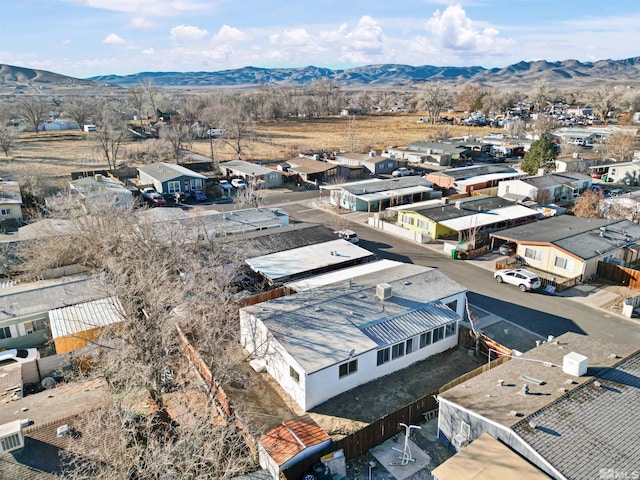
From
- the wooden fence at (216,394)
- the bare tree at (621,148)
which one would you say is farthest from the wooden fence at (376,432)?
the bare tree at (621,148)

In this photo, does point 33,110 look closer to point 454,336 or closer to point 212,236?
point 212,236

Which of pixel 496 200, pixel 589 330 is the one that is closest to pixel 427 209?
pixel 496 200

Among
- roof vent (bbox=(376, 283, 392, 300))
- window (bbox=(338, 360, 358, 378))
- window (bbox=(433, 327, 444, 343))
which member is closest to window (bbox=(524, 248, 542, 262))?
window (bbox=(433, 327, 444, 343))

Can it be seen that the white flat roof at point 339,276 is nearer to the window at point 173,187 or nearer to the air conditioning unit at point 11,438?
the air conditioning unit at point 11,438

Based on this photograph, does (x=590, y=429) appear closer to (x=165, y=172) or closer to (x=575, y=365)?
(x=575, y=365)

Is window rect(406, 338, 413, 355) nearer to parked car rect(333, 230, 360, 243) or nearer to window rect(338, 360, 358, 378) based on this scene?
window rect(338, 360, 358, 378)

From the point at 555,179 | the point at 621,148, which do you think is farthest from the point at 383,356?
the point at 621,148
